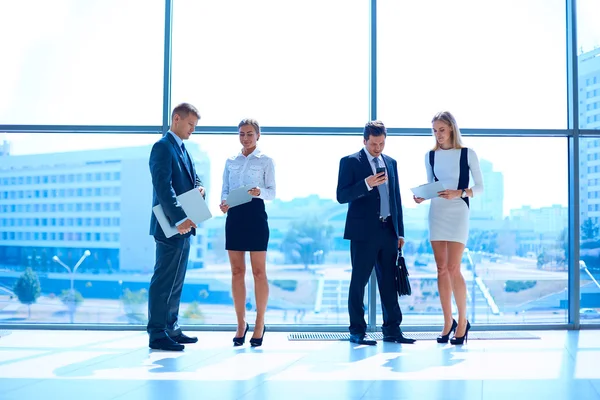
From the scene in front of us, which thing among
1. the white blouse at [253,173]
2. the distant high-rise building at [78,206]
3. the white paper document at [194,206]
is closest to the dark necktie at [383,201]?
the white blouse at [253,173]

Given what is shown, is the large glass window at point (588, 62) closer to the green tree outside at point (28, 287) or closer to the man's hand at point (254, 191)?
the man's hand at point (254, 191)

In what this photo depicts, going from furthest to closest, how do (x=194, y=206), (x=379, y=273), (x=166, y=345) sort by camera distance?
(x=379, y=273), (x=166, y=345), (x=194, y=206)

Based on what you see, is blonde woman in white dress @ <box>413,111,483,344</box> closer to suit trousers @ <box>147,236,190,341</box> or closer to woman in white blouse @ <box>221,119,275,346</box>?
woman in white blouse @ <box>221,119,275,346</box>

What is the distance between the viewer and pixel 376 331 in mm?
4844

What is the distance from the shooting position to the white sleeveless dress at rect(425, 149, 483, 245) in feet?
14.1

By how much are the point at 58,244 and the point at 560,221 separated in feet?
12.8

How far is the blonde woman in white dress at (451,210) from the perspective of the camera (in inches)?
169

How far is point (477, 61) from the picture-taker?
16.6 feet

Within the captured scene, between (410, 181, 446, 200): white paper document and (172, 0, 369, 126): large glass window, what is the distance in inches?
36.2

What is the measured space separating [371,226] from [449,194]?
55cm

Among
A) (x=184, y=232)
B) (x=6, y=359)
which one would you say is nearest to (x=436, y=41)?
(x=184, y=232)

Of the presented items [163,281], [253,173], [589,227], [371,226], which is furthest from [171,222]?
[589,227]

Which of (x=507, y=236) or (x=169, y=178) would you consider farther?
(x=507, y=236)

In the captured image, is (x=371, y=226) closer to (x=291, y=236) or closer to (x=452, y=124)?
(x=452, y=124)
